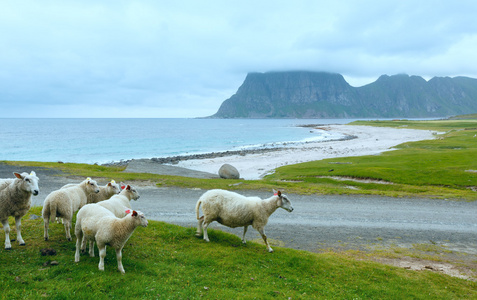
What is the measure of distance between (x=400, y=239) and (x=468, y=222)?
8.02 m

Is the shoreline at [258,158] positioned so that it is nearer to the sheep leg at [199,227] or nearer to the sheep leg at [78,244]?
the sheep leg at [199,227]

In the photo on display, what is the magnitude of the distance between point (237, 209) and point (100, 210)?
6017 millimetres

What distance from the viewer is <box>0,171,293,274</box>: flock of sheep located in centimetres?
952

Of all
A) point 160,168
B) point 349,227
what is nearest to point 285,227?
point 349,227

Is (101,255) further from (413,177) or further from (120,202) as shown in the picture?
(413,177)

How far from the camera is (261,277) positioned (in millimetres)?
10805

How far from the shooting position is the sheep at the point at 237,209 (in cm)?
1340

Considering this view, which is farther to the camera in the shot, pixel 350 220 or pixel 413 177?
pixel 413 177

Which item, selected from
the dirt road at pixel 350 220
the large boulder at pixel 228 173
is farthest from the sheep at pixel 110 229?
the large boulder at pixel 228 173

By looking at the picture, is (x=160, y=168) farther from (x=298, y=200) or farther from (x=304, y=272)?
(x=304, y=272)

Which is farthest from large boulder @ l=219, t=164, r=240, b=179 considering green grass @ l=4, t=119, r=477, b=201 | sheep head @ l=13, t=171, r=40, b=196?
sheep head @ l=13, t=171, r=40, b=196

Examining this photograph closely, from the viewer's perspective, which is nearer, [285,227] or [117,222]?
[117,222]

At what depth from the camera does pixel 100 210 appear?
10344mm

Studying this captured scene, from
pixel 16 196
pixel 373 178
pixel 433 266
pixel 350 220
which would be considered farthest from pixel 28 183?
pixel 373 178
